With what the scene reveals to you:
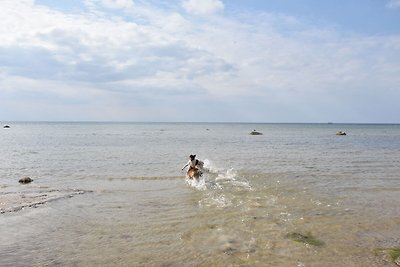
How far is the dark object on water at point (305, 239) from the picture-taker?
10787 millimetres

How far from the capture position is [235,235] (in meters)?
11.5

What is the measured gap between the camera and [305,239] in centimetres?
1109

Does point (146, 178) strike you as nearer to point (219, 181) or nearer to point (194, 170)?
point (194, 170)

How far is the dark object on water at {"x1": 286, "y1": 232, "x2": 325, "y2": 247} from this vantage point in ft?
35.4

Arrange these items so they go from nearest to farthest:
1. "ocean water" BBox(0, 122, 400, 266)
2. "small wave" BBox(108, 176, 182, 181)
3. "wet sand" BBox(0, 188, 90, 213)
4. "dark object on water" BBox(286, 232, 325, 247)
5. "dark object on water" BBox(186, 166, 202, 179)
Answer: "ocean water" BBox(0, 122, 400, 266) → "dark object on water" BBox(286, 232, 325, 247) → "wet sand" BBox(0, 188, 90, 213) → "dark object on water" BBox(186, 166, 202, 179) → "small wave" BBox(108, 176, 182, 181)

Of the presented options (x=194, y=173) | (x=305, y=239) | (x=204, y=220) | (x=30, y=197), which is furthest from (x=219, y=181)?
(x=305, y=239)

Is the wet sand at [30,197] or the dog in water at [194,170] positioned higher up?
the dog in water at [194,170]

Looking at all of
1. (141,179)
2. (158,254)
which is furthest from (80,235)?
(141,179)

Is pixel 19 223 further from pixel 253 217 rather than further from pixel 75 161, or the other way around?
pixel 75 161

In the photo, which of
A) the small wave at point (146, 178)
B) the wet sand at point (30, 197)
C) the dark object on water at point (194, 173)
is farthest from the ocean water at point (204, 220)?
the dark object on water at point (194, 173)

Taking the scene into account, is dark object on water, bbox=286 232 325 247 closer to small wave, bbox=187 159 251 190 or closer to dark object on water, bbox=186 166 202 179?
small wave, bbox=187 159 251 190

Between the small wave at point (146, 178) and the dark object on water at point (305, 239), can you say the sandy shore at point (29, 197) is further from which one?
the dark object on water at point (305, 239)

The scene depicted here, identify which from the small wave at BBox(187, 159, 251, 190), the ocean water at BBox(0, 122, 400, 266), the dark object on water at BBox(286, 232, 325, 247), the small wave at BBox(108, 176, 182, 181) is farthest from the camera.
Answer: the small wave at BBox(108, 176, 182, 181)

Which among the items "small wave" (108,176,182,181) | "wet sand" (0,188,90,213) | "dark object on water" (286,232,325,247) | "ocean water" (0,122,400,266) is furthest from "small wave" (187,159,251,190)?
"dark object on water" (286,232,325,247)
